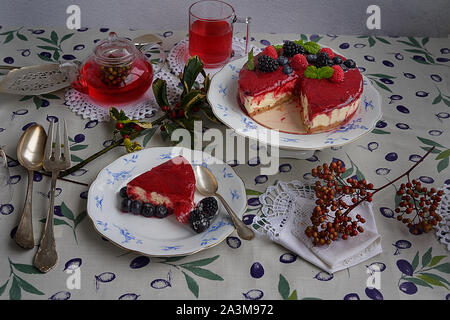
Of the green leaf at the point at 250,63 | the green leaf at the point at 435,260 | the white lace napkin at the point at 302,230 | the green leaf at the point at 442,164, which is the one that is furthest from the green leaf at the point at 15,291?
the green leaf at the point at 442,164

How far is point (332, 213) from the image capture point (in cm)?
127

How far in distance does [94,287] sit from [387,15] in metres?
1.61

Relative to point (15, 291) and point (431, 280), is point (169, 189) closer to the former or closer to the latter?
point (15, 291)

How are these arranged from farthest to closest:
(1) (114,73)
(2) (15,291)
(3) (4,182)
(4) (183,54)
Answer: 1. (4) (183,54)
2. (1) (114,73)
3. (3) (4,182)
4. (2) (15,291)

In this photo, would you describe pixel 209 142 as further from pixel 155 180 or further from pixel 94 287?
pixel 94 287

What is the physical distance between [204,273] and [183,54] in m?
1.01

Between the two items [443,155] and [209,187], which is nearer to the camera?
[209,187]

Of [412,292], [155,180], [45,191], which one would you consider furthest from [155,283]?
[412,292]

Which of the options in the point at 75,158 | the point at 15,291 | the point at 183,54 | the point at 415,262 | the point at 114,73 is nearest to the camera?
the point at 15,291

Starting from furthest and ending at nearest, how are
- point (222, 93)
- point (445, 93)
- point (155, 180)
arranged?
point (445, 93) → point (222, 93) → point (155, 180)

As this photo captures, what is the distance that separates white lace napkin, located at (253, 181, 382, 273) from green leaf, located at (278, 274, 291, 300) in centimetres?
8

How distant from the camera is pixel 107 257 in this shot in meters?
1.16

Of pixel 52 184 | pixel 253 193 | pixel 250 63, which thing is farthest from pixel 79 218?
pixel 250 63

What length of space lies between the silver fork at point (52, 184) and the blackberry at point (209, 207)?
376 mm
